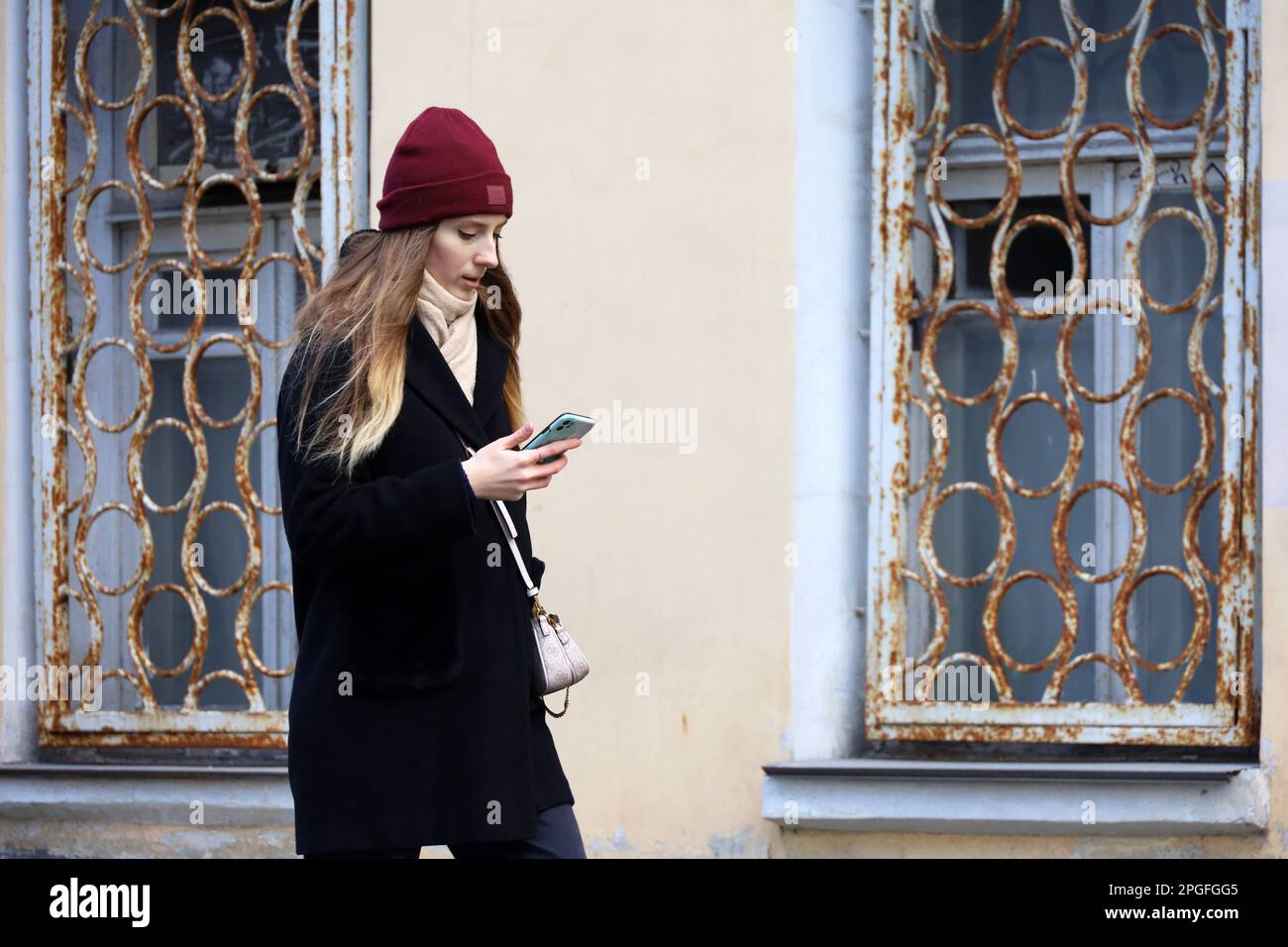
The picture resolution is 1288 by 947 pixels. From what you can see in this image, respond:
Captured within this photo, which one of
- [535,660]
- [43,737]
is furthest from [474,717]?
[43,737]

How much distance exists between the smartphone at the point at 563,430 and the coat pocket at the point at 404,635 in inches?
10.5

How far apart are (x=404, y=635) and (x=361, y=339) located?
0.48m

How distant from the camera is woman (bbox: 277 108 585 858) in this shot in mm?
3105

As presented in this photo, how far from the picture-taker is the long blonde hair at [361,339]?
3.13m

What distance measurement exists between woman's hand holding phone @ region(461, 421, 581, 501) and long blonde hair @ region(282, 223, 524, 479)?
17 cm

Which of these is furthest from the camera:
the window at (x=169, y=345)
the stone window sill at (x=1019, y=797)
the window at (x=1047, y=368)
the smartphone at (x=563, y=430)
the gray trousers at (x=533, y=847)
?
the window at (x=169, y=345)
